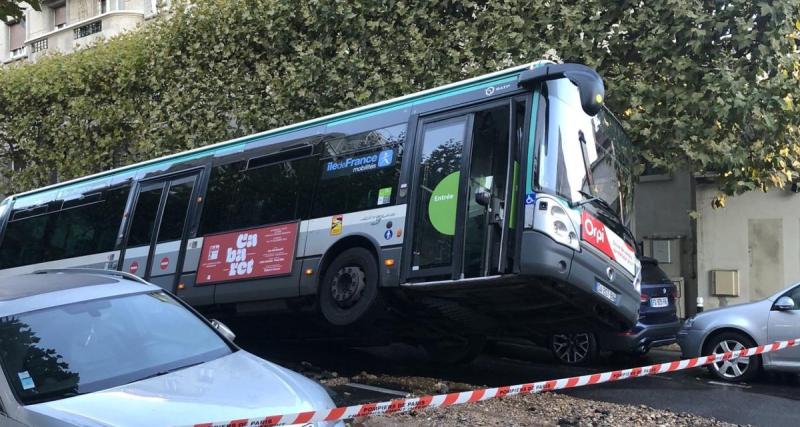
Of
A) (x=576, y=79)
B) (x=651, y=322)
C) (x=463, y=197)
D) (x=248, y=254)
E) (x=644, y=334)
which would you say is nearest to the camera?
(x=576, y=79)

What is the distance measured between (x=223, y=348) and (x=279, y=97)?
9393 millimetres

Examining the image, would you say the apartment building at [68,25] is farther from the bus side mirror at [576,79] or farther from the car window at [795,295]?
the car window at [795,295]

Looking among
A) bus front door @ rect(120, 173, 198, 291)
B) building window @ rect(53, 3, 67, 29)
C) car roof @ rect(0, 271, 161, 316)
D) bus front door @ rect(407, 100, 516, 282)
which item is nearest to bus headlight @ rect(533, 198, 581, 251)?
bus front door @ rect(407, 100, 516, 282)

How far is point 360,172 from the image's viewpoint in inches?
328

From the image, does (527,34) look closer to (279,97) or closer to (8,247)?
(279,97)

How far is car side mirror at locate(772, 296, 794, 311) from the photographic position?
8969 mm

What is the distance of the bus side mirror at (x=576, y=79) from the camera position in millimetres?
6812

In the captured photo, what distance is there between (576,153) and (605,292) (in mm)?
1354

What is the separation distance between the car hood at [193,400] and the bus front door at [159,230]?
20.8 feet

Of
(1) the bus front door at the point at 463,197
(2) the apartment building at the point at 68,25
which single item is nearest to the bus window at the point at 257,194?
(1) the bus front door at the point at 463,197

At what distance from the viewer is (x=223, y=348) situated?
4898mm

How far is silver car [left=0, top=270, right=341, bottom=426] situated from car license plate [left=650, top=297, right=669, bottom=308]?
6879 mm

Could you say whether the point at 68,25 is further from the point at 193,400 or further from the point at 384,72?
the point at 193,400

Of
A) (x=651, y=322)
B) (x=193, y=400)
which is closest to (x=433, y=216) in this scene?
(x=193, y=400)
